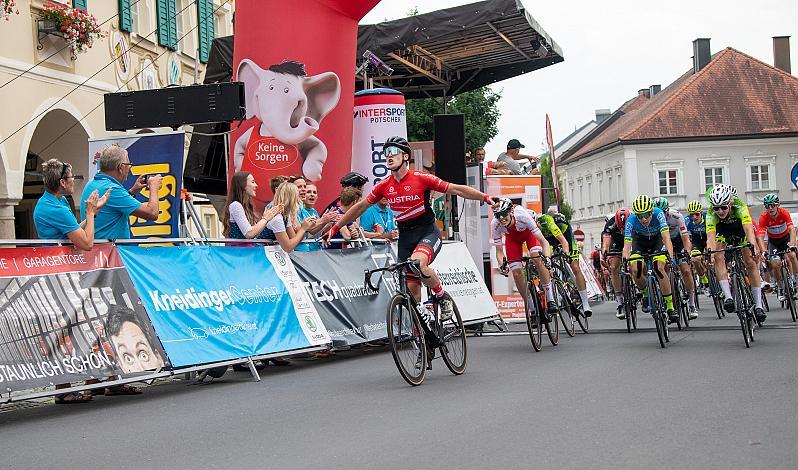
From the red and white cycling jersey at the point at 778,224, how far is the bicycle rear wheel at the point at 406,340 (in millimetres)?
10370

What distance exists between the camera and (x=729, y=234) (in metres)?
14.6

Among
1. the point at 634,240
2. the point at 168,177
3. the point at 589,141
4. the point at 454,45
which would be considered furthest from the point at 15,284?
the point at 589,141

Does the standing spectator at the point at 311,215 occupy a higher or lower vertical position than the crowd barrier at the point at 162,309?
higher

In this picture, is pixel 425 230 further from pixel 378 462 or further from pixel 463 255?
pixel 463 255

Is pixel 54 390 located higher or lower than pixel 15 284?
lower

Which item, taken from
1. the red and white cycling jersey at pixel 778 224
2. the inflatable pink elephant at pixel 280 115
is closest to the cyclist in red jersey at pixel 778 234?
the red and white cycling jersey at pixel 778 224

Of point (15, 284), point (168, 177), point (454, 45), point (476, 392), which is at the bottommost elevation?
point (476, 392)

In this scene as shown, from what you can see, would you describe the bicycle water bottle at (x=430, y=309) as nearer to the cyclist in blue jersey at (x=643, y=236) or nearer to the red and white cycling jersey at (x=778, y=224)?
the cyclist in blue jersey at (x=643, y=236)

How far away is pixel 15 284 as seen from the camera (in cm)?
927

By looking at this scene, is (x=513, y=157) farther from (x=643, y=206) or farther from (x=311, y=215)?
(x=311, y=215)

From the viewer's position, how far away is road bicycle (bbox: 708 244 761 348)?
1270 centimetres

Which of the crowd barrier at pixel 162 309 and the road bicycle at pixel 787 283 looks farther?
the road bicycle at pixel 787 283

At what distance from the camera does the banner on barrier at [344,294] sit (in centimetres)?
1316

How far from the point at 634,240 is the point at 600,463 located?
890 centimetres
